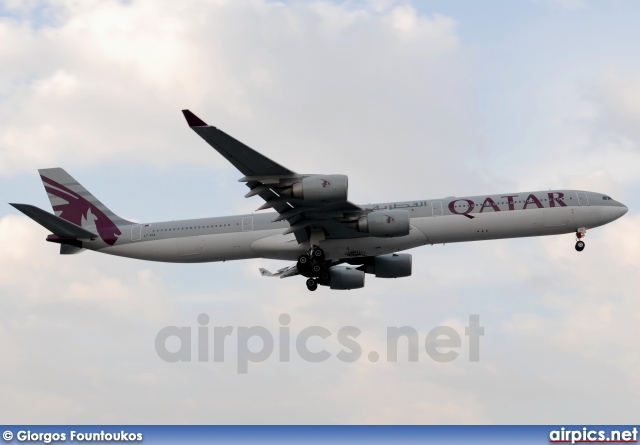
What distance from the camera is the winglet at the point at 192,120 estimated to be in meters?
45.4

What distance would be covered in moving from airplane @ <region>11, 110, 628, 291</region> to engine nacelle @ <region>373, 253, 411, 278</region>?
123 inches

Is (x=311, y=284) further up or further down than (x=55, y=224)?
further down

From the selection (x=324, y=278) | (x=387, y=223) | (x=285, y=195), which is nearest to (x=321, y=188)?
(x=285, y=195)

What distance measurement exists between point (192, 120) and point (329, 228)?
46.1ft

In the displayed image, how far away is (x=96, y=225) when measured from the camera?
62.5 meters

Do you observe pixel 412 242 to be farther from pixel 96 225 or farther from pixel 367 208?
pixel 96 225

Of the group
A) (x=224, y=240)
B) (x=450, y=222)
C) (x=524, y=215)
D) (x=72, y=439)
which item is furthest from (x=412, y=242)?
(x=72, y=439)

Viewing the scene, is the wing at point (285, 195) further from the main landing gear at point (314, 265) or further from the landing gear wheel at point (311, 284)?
the landing gear wheel at point (311, 284)

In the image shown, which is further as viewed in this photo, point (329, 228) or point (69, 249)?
point (69, 249)

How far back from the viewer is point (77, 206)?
210 ft

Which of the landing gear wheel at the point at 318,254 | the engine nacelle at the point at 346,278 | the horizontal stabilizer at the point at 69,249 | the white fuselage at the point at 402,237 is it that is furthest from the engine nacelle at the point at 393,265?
the horizontal stabilizer at the point at 69,249

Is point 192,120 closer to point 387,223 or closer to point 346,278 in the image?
point 387,223

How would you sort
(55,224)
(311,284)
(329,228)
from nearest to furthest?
(329,228)
(55,224)
(311,284)

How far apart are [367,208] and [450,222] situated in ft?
17.2
